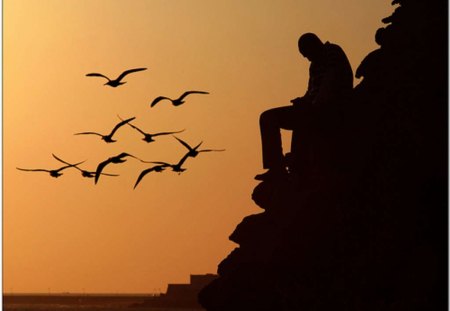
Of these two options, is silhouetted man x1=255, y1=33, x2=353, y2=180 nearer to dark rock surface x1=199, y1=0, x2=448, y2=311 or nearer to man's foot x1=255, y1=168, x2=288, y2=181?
man's foot x1=255, y1=168, x2=288, y2=181

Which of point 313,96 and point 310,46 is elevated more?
point 310,46

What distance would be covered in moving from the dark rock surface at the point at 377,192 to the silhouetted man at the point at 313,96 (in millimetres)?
312

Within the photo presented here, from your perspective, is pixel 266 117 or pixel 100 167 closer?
pixel 266 117

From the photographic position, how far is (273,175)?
26.8 meters

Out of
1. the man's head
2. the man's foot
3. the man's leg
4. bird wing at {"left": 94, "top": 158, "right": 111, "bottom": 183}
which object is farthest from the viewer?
bird wing at {"left": 94, "top": 158, "right": 111, "bottom": 183}

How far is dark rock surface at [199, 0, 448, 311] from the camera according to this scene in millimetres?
24562

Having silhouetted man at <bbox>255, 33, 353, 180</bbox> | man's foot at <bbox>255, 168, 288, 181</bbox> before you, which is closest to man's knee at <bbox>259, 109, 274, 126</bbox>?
silhouetted man at <bbox>255, 33, 353, 180</bbox>

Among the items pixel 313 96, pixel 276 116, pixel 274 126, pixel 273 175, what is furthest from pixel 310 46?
pixel 273 175

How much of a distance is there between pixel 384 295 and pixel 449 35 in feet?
16.0

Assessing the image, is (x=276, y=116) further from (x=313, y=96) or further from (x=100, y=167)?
(x=100, y=167)

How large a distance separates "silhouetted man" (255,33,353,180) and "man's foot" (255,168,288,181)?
189 millimetres

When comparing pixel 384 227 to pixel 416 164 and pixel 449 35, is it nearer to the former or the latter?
pixel 416 164

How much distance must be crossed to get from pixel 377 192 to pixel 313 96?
2.31m

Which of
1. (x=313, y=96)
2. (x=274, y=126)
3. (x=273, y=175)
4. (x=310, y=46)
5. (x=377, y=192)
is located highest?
(x=310, y=46)
